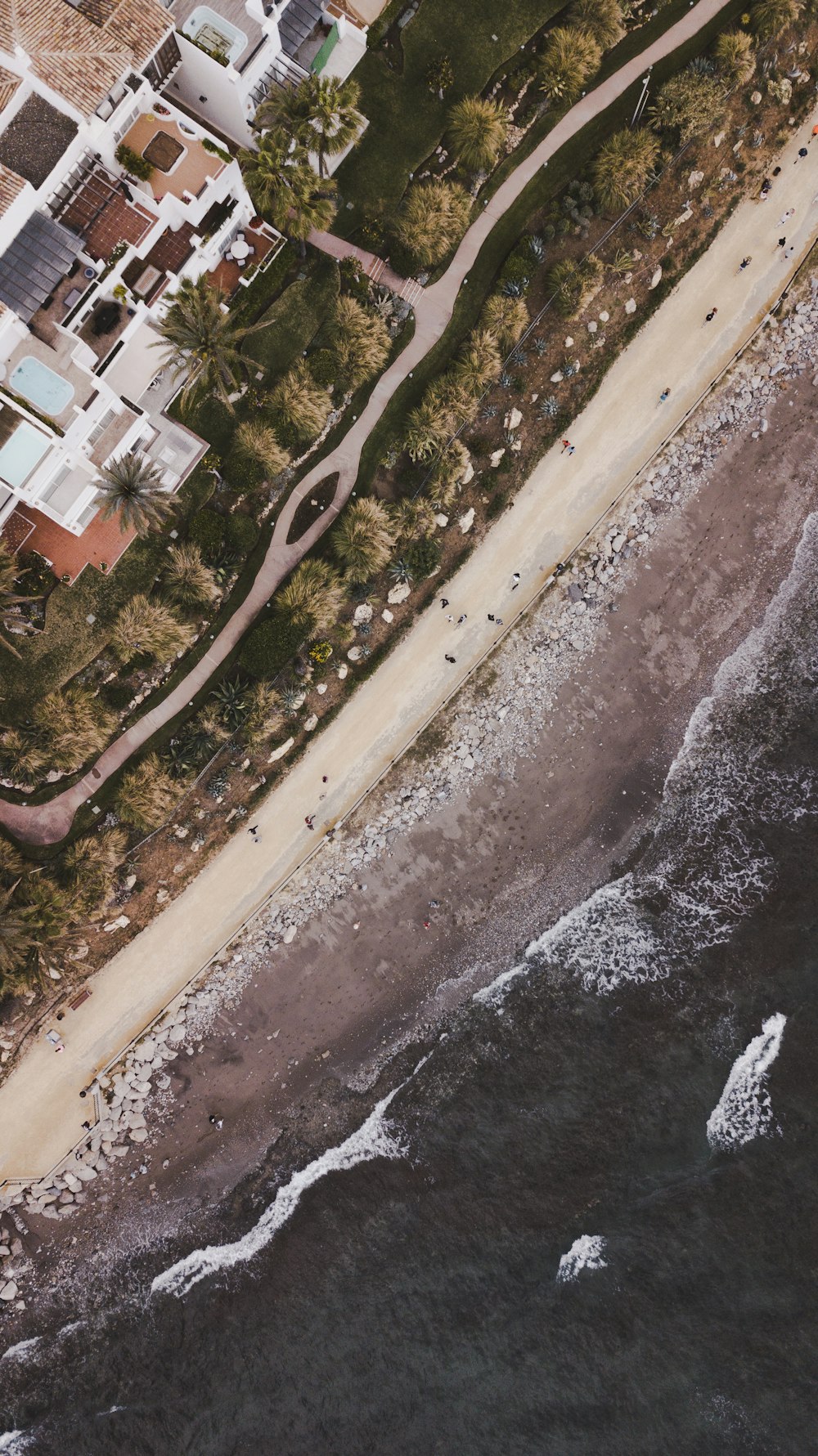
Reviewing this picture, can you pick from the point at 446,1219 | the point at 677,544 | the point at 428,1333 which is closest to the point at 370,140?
the point at 677,544

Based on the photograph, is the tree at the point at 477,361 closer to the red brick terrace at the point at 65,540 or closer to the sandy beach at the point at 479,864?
the sandy beach at the point at 479,864

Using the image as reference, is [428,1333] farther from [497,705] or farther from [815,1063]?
[497,705]

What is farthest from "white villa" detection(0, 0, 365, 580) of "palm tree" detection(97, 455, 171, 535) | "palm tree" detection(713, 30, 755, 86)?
"palm tree" detection(713, 30, 755, 86)

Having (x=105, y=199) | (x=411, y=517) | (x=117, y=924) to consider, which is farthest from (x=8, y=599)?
(x=411, y=517)

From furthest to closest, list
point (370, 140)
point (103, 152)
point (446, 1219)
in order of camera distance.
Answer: point (446, 1219), point (370, 140), point (103, 152)

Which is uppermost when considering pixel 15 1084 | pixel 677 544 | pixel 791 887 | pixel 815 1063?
pixel 677 544

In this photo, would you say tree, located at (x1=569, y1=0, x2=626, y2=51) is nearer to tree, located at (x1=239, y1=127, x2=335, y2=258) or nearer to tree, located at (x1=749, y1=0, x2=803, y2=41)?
tree, located at (x1=749, y1=0, x2=803, y2=41)

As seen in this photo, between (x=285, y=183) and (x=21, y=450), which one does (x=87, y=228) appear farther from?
(x=21, y=450)
